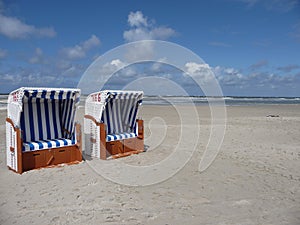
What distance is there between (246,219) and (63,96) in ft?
15.1

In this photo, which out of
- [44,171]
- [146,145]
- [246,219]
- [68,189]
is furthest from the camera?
[146,145]

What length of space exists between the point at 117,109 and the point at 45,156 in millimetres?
2862

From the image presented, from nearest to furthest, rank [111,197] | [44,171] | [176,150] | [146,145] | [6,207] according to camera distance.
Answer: [6,207], [111,197], [44,171], [176,150], [146,145]

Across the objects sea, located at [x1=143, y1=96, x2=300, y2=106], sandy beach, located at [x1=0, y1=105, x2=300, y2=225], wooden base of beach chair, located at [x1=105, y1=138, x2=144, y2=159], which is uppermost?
sea, located at [x1=143, y1=96, x2=300, y2=106]

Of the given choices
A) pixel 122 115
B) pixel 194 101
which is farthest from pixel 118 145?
pixel 194 101

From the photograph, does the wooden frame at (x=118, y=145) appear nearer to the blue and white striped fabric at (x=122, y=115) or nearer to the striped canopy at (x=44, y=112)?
the blue and white striped fabric at (x=122, y=115)

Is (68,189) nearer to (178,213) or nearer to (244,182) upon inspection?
(178,213)

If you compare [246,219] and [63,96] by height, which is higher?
[63,96]

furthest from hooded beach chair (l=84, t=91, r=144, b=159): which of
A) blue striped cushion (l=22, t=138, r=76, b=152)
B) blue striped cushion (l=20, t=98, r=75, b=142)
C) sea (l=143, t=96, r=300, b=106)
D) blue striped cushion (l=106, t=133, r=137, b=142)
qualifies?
sea (l=143, t=96, r=300, b=106)

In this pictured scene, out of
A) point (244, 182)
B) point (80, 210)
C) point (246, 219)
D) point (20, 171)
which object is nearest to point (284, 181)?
point (244, 182)

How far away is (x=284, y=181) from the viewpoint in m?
5.72

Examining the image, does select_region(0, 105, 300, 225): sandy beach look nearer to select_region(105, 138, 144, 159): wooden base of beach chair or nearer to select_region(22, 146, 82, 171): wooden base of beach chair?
select_region(22, 146, 82, 171): wooden base of beach chair

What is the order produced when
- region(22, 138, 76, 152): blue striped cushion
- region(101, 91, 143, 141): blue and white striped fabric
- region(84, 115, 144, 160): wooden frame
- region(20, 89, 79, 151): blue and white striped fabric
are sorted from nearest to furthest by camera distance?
1. region(22, 138, 76, 152): blue striped cushion
2. region(20, 89, 79, 151): blue and white striped fabric
3. region(84, 115, 144, 160): wooden frame
4. region(101, 91, 143, 141): blue and white striped fabric

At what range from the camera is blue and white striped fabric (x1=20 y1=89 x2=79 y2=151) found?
6.34 metres
